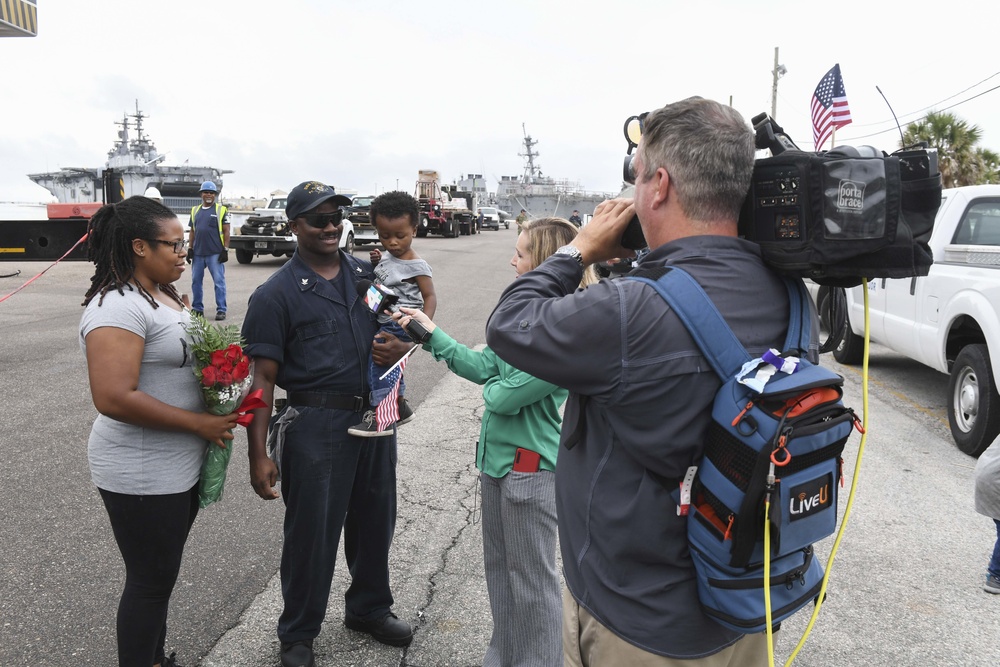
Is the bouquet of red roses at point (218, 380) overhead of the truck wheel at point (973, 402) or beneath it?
overhead

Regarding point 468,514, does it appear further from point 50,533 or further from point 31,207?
point 31,207

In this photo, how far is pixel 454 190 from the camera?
5384cm

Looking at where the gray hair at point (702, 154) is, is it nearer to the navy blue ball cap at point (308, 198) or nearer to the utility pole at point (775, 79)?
the navy blue ball cap at point (308, 198)

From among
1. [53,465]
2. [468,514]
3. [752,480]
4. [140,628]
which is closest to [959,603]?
[468,514]

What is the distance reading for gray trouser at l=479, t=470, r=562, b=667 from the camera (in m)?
2.80

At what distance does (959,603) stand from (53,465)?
5.65 m

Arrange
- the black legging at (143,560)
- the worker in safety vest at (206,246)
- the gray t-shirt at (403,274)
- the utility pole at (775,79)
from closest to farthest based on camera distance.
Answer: the black legging at (143,560) → the gray t-shirt at (403,274) → the worker in safety vest at (206,246) → the utility pole at (775,79)

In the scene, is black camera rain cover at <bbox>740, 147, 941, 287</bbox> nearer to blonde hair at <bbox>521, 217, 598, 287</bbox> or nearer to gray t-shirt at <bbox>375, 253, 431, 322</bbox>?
blonde hair at <bbox>521, 217, 598, 287</bbox>

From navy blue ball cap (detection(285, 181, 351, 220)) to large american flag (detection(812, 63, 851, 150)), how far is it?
44.7 ft

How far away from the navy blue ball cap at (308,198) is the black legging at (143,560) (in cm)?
121

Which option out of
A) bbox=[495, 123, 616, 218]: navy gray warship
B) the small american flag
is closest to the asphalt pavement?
the small american flag

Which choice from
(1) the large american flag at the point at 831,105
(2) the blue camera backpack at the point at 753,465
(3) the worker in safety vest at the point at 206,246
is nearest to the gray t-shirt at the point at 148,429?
(2) the blue camera backpack at the point at 753,465

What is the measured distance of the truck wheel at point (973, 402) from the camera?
5902 millimetres

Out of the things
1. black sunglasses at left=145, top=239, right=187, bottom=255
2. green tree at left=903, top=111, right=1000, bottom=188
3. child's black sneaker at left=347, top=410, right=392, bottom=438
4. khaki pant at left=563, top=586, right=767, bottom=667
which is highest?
green tree at left=903, top=111, right=1000, bottom=188
